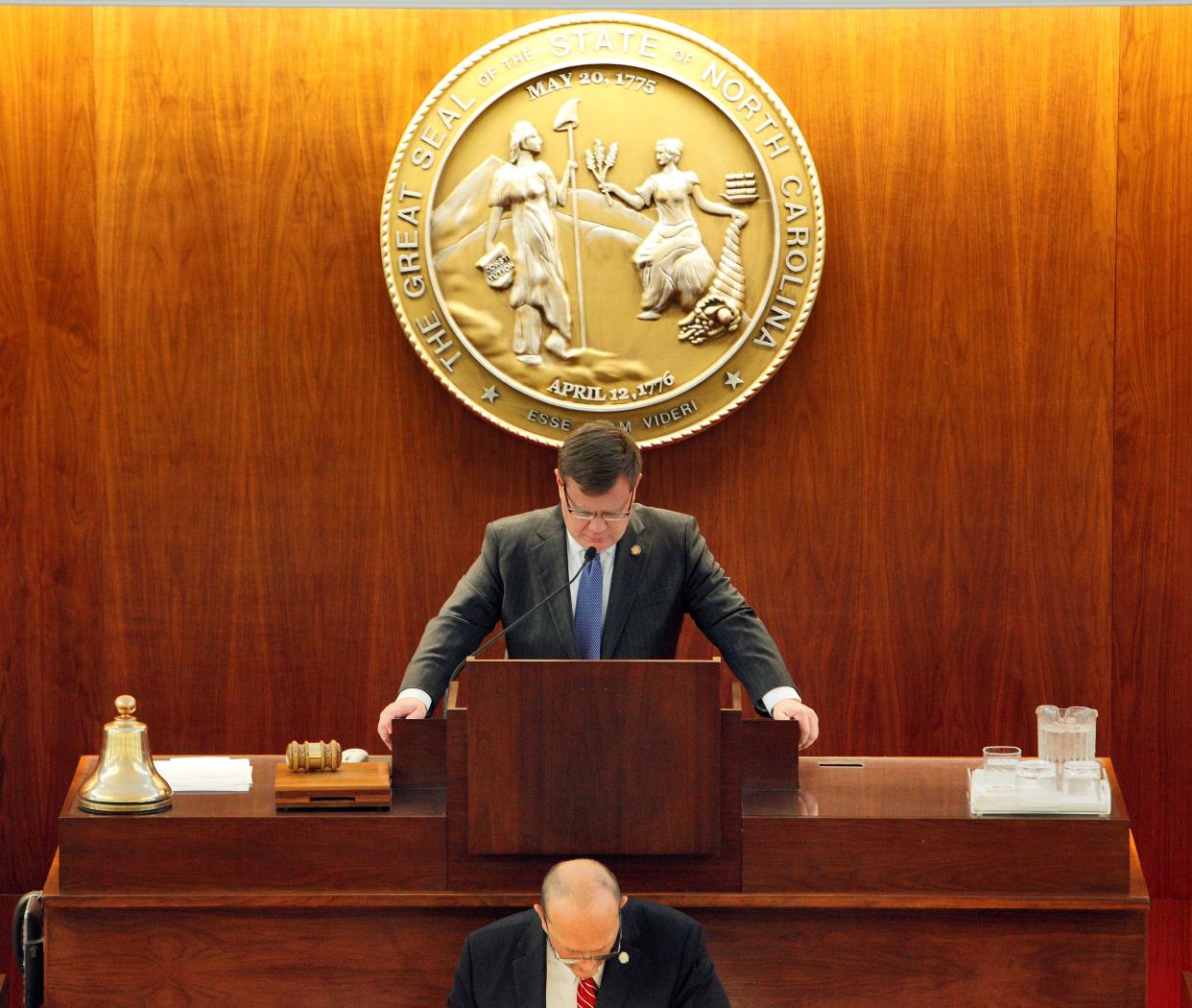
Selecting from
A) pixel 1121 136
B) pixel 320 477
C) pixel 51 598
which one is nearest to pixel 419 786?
pixel 320 477

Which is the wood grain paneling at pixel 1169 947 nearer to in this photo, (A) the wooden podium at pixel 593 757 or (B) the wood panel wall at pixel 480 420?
(B) the wood panel wall at pixel 480 420

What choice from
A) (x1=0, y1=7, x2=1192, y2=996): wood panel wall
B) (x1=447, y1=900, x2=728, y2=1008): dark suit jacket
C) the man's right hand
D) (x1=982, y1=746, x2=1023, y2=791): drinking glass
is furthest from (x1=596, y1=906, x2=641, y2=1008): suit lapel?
(x1=0, y1=7, x2=1192, y2=996): wood panel wall

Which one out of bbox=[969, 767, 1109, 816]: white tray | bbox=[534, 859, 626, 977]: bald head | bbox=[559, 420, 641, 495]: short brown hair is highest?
bbox=[559, 420, 641, 495]: short brown hair

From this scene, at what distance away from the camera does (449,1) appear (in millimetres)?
4324

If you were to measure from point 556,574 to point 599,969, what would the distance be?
1.03 meters

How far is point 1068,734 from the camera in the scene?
3191mm

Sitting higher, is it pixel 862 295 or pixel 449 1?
pixel 449 1

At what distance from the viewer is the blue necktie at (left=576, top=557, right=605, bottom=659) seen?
143 inches

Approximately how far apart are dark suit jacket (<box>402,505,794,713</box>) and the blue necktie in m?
0.03

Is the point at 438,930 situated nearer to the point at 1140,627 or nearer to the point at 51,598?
the point at 51,598

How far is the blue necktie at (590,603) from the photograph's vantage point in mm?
3625

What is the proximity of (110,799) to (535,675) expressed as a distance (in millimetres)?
846

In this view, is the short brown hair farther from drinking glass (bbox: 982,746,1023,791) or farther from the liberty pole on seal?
the liberty pole on seal

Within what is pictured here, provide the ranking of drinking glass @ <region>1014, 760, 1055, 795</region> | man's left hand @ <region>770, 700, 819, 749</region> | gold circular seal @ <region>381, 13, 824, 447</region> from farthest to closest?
gold circular seal @ <region>381, 13, 824, 447</region>
man's left hand @ <region>770, 700, 819, 749</region>
drinking glass @ <region>1014, 760, 1055, 795</region>
